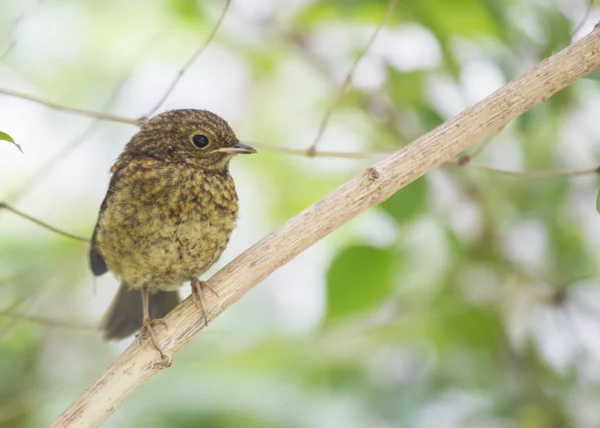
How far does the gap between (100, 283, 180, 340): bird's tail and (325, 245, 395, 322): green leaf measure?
0.69m

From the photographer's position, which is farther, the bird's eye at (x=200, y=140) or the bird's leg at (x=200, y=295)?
the bird's eye at (x=200, y=140)

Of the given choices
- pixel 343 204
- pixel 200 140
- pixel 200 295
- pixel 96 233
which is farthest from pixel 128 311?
pixel 343 204

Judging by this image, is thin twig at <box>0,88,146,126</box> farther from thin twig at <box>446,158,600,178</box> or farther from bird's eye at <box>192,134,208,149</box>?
thin twig at <box>446,158,600,178</box>

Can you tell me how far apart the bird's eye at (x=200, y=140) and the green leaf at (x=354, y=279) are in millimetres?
666

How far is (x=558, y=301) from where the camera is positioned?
12.1 feet

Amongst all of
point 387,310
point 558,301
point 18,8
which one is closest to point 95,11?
point 18,8

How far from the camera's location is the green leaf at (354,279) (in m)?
3.37

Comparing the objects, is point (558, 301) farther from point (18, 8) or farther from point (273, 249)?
point (18, 8)

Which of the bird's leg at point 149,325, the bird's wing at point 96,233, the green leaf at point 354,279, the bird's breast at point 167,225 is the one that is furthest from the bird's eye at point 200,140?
the green leaf at point 354,279

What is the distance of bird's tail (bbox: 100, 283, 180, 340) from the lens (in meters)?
3.42

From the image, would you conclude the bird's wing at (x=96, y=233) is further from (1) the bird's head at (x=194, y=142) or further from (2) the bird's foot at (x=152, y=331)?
(2) the bird's foot at (x=152, y=331)

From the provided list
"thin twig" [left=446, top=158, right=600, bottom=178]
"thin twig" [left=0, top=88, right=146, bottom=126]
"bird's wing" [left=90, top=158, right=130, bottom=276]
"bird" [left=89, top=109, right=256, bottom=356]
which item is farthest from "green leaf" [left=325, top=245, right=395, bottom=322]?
"thin twig" [left=0, top=88, right=146, bottom=126]

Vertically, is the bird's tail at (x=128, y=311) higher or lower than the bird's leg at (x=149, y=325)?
higher

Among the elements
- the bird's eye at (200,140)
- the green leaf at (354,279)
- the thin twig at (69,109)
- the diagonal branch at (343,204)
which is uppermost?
the bird's eye at (200,140)
